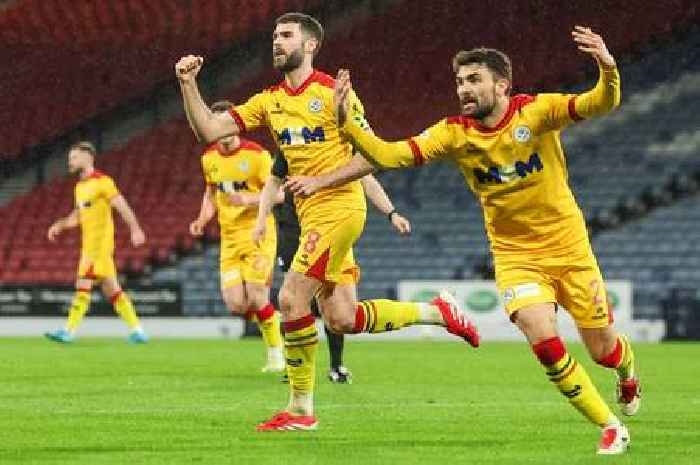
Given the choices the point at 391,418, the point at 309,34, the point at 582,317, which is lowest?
the point at 391,418

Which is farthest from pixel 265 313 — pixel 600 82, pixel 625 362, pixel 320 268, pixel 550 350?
pixel 600 82

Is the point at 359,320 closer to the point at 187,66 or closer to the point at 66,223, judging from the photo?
the point at 187,66

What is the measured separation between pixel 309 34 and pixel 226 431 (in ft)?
7.52

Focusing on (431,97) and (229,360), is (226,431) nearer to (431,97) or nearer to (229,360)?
(229,360)

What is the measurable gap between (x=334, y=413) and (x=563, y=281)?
2289 mm

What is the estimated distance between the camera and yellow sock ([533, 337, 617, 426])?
759 centimetres

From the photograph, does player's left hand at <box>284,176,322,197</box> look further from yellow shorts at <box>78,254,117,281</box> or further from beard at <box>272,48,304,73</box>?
yellow shorts at <box>78,254,117,281</box>

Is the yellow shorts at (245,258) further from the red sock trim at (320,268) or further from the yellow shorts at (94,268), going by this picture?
the yellow shorts at (94,268)

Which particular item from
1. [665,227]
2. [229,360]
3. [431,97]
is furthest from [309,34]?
[431,97]

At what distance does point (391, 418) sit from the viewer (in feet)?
31.2

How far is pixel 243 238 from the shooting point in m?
14.4

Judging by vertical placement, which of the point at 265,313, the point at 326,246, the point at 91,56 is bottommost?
the point at 265,313

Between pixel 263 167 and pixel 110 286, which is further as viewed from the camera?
pixel 110 286

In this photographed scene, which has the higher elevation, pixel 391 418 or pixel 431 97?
pixel 431 97
